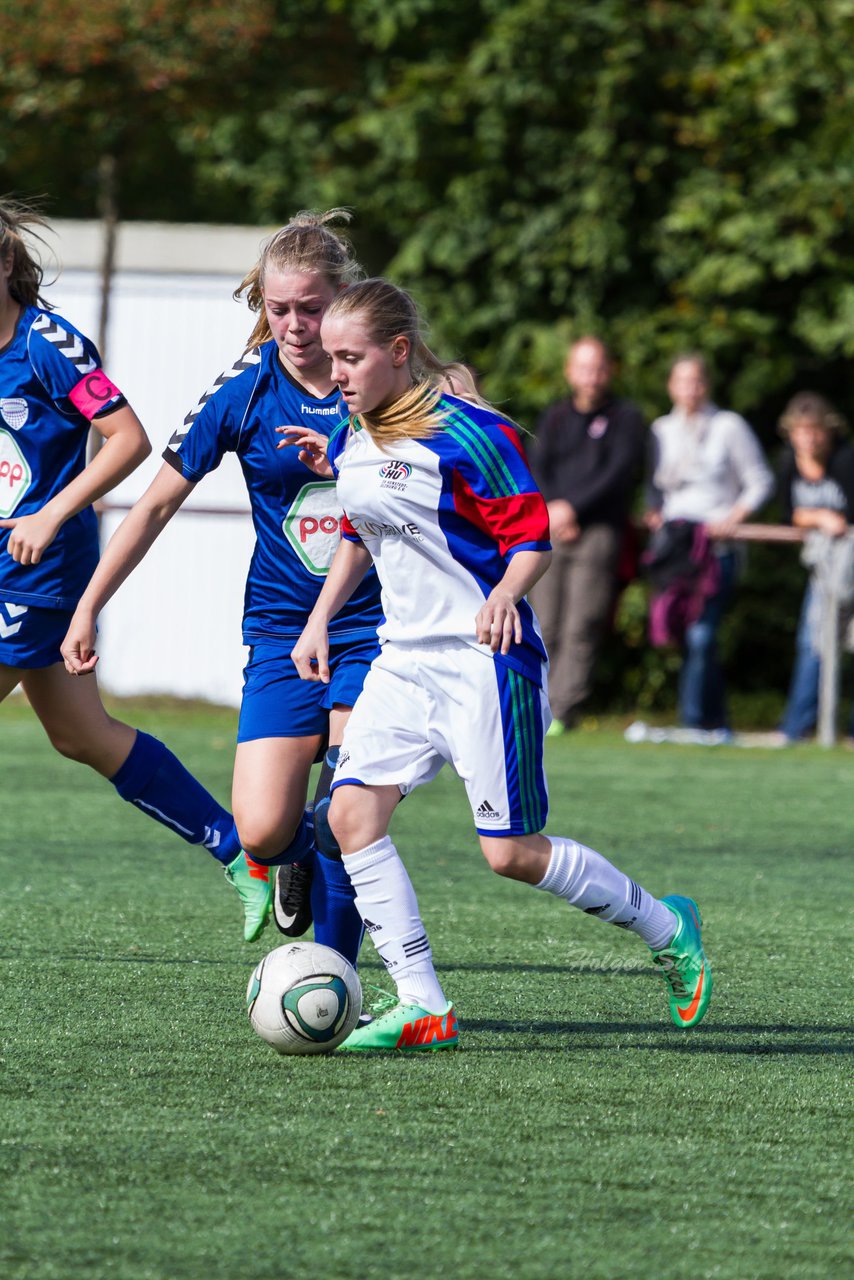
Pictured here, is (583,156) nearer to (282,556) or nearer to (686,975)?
(282,556)

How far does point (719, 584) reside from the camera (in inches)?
432

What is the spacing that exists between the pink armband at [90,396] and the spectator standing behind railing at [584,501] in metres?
6.09

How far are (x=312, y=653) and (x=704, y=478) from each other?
6866 mm

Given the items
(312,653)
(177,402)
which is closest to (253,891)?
(312,653)

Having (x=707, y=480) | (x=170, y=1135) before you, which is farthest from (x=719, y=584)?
(x=170, y=1135)

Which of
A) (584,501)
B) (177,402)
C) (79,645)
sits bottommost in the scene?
(79,645)

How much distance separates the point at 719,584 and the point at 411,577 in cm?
709

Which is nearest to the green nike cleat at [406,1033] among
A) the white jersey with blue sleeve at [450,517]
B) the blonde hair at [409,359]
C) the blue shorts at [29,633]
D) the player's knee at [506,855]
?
the player's knee at [506,855]

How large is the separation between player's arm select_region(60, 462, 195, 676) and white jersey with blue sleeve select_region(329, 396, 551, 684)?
53 centimetres

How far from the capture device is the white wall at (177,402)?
14117mm

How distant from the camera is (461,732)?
4.03m

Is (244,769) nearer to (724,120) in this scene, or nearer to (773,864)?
(773,864)

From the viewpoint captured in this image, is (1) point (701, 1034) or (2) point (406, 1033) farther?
(1) point (701, 1034)

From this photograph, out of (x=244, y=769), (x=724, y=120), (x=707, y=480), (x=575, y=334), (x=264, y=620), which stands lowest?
(x=244, y=769)
